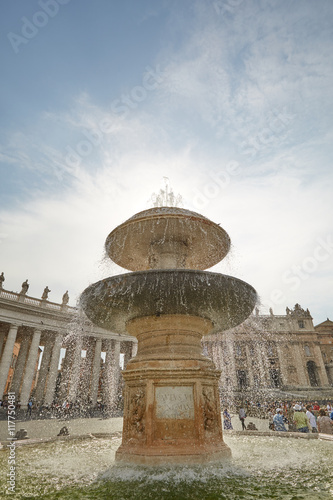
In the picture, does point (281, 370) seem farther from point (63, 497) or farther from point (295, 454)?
point (63, 497)

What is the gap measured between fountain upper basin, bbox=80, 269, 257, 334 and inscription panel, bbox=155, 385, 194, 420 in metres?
1.53

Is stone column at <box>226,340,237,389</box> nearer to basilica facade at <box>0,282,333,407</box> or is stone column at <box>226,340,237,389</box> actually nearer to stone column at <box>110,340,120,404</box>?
basilica facade at <box>0,282,333,407</box>

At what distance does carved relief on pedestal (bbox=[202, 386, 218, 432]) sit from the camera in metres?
5.55

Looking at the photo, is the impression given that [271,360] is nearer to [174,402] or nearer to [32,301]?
[32,301]

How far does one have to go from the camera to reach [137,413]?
5.59 meters

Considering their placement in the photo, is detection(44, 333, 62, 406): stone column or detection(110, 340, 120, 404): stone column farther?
detection(110, 340, 120, 404): stone column

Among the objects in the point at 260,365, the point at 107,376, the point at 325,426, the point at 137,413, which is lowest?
the point at 325,426

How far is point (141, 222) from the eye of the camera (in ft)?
24.0

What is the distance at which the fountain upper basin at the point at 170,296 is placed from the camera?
552 centimetres

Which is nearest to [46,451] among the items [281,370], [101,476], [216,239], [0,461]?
[0,461]

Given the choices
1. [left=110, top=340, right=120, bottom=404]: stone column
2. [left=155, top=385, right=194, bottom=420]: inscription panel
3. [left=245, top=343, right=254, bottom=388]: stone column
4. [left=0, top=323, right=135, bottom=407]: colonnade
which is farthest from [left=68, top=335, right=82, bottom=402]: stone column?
[left=245, top=343, right=254, bottom=388]: stone column

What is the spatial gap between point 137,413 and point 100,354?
30741 mm

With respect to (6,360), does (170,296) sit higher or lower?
lower

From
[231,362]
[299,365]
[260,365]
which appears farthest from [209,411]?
[299,365]
